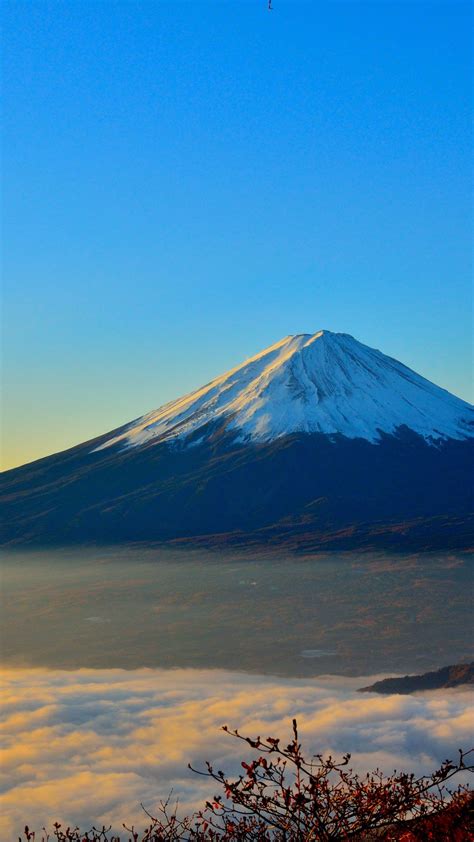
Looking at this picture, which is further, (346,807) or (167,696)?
(167,696)

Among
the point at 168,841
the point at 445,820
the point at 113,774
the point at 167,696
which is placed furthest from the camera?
the point at 167,696

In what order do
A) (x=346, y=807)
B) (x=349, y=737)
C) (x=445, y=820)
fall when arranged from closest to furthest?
(x=346, y=807) < (x=445, y=820) < (x=349, y=737)

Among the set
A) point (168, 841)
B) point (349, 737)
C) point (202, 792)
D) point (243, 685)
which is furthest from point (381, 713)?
point (168, 841)

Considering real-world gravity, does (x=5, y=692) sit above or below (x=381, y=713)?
above

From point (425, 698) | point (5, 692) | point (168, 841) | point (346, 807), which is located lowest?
point (425, 698)

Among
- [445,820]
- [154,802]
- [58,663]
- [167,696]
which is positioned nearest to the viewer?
[445,820]

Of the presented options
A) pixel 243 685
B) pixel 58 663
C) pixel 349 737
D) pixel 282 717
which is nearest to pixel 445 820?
pixel 349 737

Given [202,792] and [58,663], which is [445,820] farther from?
[58,663]

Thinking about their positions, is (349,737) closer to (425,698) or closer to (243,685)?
(425,698)

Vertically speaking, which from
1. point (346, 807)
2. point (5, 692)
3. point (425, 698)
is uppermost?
point (346, 807)
